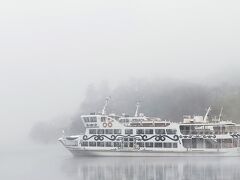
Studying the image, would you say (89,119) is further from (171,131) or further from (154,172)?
(154,172)

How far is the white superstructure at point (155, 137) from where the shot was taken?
386ft

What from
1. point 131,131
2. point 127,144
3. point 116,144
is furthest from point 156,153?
point 116,144

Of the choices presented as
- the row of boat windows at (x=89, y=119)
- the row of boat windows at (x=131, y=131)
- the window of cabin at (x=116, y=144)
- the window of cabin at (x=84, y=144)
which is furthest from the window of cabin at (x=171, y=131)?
the window of cabin at (x=84, y=144)

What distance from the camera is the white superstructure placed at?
118 meters

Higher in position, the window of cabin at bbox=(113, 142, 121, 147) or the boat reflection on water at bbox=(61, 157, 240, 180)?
the window of cabin at bbox=(113, 142, 121, 147)

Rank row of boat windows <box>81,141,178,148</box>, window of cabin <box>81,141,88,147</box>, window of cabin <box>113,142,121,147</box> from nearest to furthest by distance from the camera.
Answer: row of boat windows <box>81,141,178,148</box> → window of cabin <box>113,142,121,147</box> → window of cabin <box>81,141,88,147</box>

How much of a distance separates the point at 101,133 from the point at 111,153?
4.66 metres

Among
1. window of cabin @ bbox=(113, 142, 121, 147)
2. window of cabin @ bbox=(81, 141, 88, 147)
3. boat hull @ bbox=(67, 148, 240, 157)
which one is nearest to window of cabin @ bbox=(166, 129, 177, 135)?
boat hull @ bbox=(67, 148, 240, 157)

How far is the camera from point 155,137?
118m

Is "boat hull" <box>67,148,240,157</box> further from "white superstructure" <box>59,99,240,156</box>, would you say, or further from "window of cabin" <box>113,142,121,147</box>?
"window of cabin" <box>113,142,121,147</box>

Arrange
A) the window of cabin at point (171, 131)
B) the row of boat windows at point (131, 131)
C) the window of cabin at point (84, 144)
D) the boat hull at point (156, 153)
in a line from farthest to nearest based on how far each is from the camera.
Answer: the window of cabin at point (84, 144), the boat hull at point (156, 153), the window of cabin at point (171, 131), the row of boat windows at point (131, 131)

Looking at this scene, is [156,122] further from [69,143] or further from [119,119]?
[69,143]

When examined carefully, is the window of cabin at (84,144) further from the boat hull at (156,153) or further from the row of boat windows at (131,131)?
the row of boat windows at (131,131)

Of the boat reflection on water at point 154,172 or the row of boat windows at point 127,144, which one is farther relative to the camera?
the row of boat windows at point 127,144
